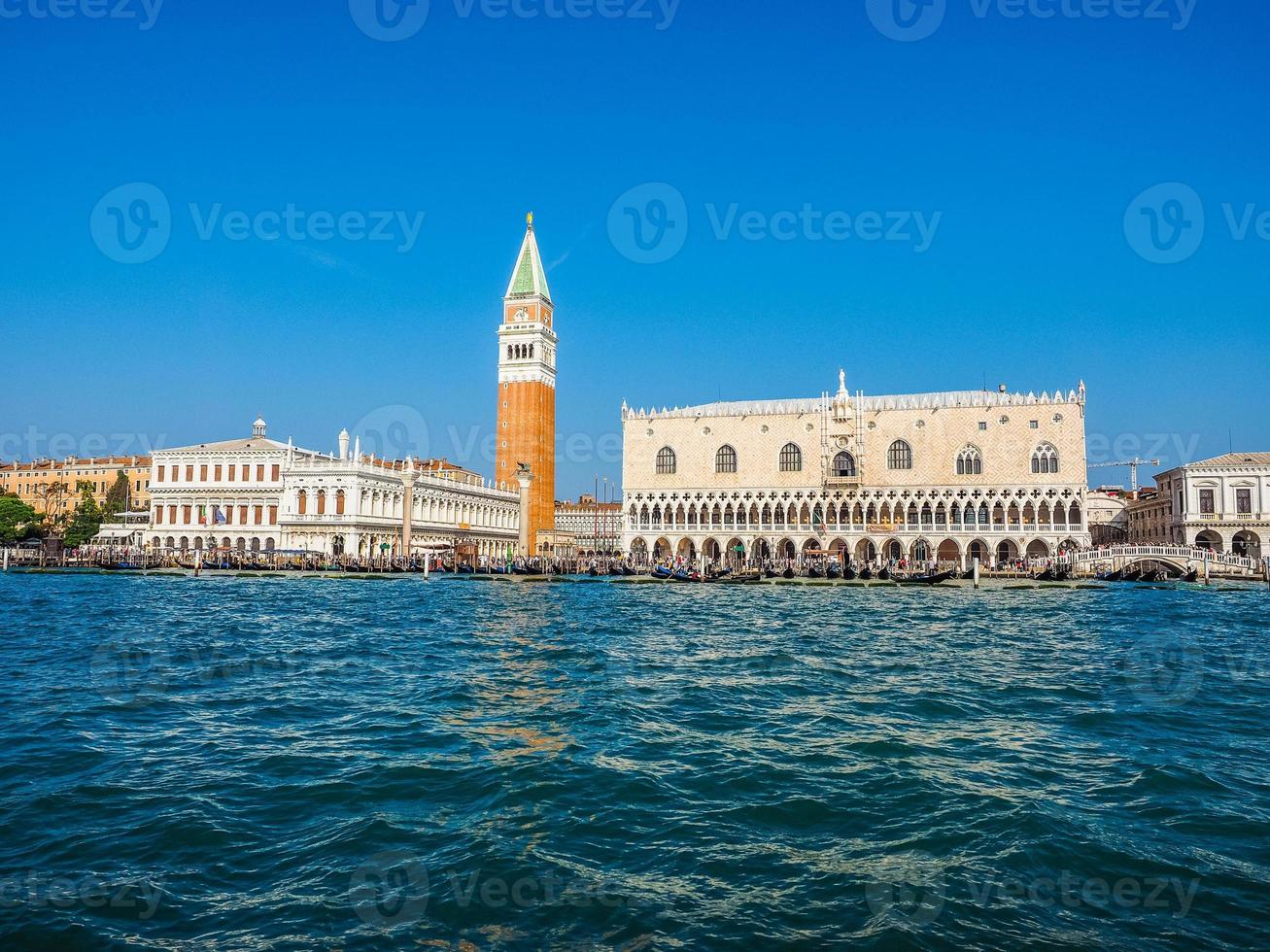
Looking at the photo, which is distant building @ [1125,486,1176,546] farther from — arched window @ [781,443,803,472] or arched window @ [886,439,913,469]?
arched window @ [781,443,803,472]

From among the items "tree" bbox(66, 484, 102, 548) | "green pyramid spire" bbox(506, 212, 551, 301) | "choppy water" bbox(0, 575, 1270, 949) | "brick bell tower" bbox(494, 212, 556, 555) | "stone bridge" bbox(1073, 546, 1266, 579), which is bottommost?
"choppy water" bbox(0, 575, 1270, 949)

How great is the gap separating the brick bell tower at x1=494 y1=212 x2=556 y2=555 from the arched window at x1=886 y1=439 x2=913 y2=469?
28442mm

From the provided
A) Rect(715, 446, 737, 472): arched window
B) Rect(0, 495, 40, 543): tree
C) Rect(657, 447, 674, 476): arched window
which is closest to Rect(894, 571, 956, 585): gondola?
Rect(715, 446, 737, 472): arched window

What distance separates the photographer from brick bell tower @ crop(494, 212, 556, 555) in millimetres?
75938

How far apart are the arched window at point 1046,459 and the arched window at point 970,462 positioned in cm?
297

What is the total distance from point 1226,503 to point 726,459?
28720mm

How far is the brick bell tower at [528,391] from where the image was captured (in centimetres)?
7594

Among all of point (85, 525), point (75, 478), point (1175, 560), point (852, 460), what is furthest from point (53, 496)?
point (1175, 560)

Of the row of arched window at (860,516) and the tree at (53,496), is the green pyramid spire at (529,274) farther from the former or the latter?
the tree at (53,496)

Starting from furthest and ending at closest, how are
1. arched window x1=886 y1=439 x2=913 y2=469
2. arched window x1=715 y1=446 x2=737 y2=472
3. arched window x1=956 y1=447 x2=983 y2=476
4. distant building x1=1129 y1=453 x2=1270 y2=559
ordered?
arched window x1=715 y1=446 x2=737 y2=472 → arched window x1=886 y1=439 x2=913 y2=469 → arched window x1=956 y1=447 x2=983 y2=476 → distant building x1=1129 y1=453 x2=1270 y2=559

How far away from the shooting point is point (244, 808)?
6773mm

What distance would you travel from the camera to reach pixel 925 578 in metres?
43.2

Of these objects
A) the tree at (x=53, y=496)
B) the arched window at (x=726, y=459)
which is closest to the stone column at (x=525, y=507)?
the arched window at (x=726, y=459)

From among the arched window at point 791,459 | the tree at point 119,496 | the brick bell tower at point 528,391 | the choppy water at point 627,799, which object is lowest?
the choppy water at point 627,799
